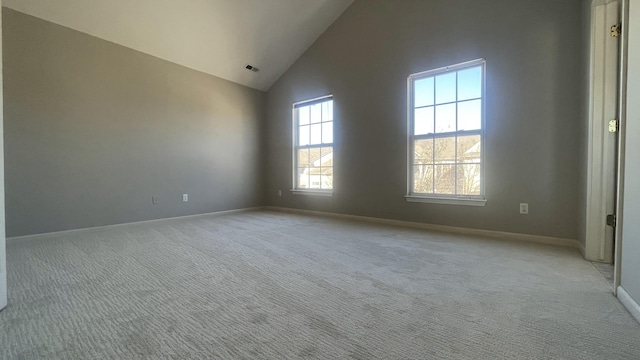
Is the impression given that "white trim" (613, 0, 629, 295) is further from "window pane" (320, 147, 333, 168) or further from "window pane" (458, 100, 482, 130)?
"window pane" (320, 147, 333, 168)

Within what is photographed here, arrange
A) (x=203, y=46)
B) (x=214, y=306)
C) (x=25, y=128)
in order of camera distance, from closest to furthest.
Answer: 1. (x=214, y=306)
2. (x=25, y=128)
3. (x=203, y=46)

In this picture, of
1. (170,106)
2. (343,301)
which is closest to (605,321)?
(343,301)

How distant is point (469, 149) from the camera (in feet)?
11.3

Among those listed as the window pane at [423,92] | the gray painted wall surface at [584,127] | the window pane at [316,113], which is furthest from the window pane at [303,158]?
the gray painted wall surface at [584,127]

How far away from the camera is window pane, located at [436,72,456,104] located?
3.56 m

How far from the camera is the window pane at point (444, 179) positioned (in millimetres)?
3580

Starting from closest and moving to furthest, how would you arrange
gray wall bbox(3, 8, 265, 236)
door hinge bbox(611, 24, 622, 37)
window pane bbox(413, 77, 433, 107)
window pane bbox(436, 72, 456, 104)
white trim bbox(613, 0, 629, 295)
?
white trim bbox(613, 0, 629, 295), door hinge bbox(611, 24, 622, 37), gray wall bbox(3, 8, 265, 236), window pane bbox(436, 72, 456, 104), window pane bbox(413, 77, 433, 107)

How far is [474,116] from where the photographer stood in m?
3.40

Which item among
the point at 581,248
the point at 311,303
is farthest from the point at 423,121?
the point at 311,303

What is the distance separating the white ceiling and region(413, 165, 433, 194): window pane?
2954 millimetres

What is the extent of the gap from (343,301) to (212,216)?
3.78 meters

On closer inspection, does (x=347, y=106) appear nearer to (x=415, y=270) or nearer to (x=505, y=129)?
(x=505, y=129)

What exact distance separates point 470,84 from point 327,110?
90.4 inches

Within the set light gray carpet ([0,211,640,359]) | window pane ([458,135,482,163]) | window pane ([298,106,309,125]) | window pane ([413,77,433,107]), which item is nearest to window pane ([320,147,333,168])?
window pane ([298,106,309,125])
